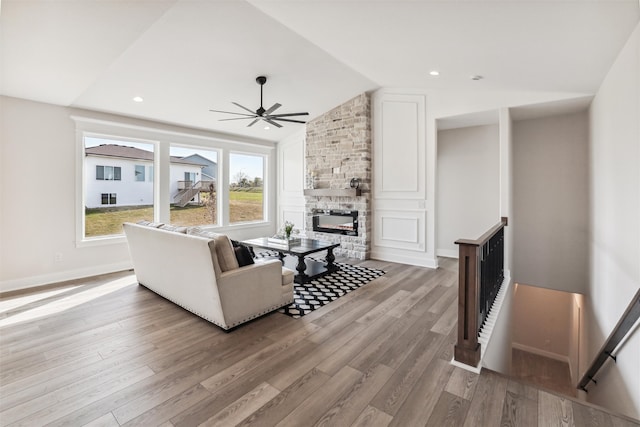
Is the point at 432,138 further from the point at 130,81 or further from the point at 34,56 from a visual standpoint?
the point at 34,56

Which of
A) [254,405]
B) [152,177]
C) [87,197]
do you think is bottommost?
[254,405]

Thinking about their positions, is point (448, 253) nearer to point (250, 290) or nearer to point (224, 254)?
point (250, 290)

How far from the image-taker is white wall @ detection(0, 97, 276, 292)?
159 inches

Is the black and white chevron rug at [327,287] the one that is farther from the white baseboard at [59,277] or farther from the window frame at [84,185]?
the window frame at [84,185]

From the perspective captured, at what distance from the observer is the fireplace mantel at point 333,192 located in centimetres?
586

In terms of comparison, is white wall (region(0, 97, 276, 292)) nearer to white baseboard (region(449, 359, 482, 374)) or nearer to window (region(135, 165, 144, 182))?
window (region(135, 165, 144, 182))

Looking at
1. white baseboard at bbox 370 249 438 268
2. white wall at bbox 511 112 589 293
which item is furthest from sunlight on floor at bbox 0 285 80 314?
white wall at bbox 511 112 589 293

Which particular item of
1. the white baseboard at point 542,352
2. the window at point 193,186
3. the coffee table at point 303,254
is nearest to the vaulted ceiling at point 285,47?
the window at point 193,186

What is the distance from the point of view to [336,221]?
6375 mm

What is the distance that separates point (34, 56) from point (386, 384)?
4596 millimetres

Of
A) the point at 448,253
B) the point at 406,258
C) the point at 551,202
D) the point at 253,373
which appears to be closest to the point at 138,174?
the point at 253,373

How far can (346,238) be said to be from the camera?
20.3 ft

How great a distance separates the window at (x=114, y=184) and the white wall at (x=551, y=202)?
270 inches

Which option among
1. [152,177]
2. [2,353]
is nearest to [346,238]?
[152,177]
